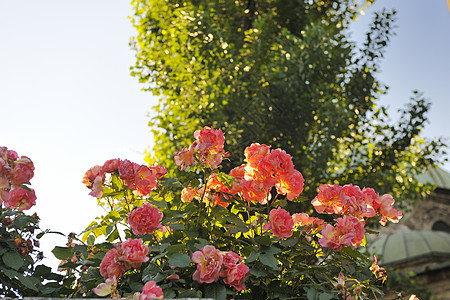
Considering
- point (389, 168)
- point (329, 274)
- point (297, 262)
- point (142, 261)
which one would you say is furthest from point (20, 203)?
point (389, 168)

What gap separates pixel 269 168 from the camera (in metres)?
2.59

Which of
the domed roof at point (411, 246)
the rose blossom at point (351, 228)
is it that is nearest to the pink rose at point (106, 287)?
the rose blossom at point (351, 228)

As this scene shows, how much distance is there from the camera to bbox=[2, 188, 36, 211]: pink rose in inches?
94.7

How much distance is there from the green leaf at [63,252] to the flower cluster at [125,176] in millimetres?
302

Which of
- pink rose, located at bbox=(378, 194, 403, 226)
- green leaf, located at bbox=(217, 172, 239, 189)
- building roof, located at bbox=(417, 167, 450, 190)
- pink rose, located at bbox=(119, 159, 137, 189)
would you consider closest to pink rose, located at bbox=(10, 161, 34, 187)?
pink rose, located at bbox=(119, 159, 137, 189)

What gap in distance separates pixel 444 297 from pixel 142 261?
1676 cm

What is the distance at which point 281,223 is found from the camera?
2.47 metres

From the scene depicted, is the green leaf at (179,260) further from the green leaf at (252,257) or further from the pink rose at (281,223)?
the pink rose at (281,223)

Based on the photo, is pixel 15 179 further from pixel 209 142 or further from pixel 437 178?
pixel 437 178

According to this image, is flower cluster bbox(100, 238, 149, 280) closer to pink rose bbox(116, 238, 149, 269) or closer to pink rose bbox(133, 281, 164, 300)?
pink rose bbox(116, 238, 149, 269)

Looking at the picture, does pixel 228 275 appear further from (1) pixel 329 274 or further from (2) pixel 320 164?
(2) pixel 320 164

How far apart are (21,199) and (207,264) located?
102 cm

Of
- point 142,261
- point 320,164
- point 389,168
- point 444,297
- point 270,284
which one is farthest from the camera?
point 444,297

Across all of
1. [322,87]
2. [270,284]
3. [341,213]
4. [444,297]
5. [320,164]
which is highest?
[322,87]
